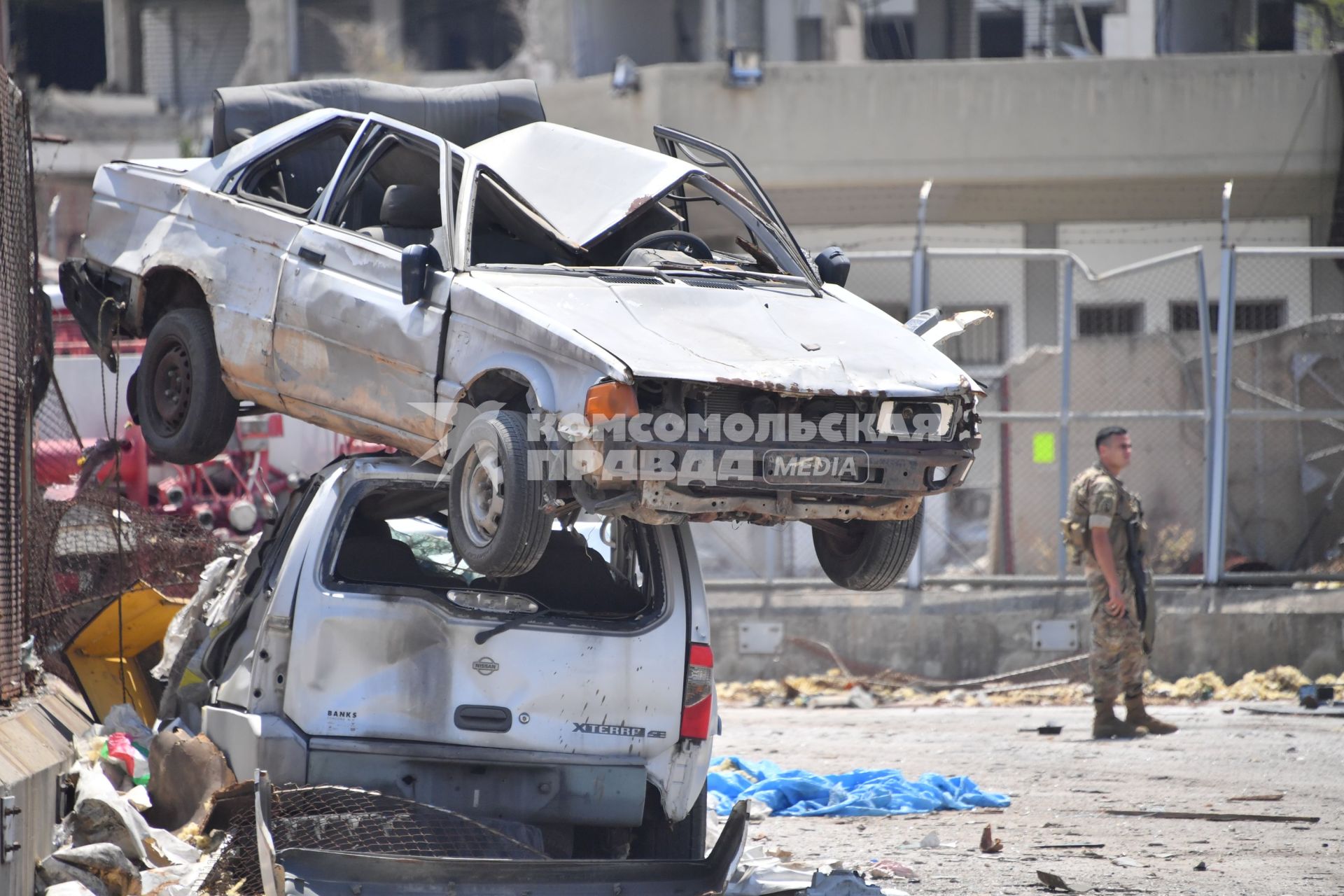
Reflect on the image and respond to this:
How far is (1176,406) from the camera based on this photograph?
13750 millimetres

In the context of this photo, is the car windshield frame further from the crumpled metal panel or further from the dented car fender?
the dented car fender

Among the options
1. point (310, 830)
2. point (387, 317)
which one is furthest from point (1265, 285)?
point (310, 830)

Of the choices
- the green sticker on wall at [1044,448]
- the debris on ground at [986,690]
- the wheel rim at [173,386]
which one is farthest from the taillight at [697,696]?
the green sticker on wall at [1044,448]

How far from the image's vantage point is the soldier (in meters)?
10.5

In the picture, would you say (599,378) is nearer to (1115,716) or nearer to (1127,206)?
(1115,716)

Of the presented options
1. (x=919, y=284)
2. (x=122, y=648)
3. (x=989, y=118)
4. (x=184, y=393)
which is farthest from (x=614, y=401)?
(x=989, y=118)

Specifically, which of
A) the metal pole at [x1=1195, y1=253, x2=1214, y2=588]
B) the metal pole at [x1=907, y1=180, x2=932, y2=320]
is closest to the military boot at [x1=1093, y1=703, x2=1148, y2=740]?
the metal pole at [x1=1195, y1=253, x2=1214, y2=588]

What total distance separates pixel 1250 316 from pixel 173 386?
37.4 feet

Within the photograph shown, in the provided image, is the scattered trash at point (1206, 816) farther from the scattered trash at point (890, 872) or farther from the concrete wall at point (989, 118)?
the concrete wall at point (989, 118)

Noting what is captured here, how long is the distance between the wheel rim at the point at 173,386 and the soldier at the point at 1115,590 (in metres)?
5.77

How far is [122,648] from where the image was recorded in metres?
8.30

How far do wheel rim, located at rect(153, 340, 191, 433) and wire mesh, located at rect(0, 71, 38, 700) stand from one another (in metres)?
0.70

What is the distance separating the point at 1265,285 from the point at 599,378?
12.9m

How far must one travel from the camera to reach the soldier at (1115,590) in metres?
10.5
